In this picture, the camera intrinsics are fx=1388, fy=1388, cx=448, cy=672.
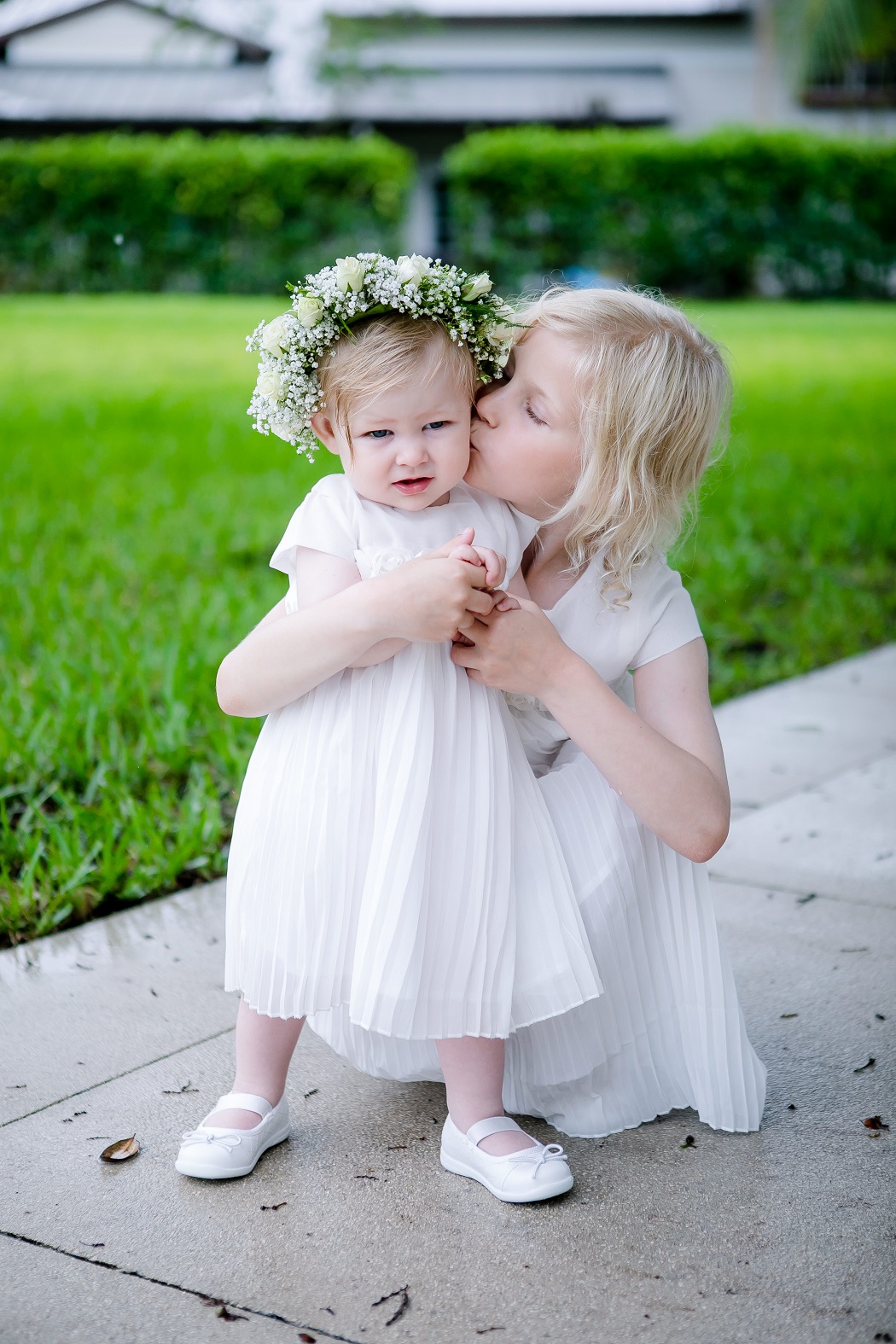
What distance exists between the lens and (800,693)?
4.41 meters

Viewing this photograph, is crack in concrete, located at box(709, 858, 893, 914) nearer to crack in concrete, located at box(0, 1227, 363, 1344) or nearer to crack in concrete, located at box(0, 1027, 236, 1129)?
crack in concrete, located at box(0, 1027, 236, 1129)

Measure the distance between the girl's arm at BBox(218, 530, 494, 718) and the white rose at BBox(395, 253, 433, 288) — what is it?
357mm

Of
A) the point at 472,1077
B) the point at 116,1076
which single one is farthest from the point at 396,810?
the point at 116,1076

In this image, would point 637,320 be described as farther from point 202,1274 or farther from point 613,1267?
point 202,1274

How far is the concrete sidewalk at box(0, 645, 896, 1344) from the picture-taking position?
1585 millimetres

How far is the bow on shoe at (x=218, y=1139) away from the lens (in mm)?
1877

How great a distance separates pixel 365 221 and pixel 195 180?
203 cm

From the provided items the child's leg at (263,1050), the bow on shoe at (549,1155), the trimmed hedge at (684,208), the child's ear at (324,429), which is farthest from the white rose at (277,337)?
the trimmed hedge at (684,208)

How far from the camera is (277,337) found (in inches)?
74.1

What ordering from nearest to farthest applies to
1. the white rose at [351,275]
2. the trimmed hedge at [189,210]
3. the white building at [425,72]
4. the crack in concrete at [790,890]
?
the white rose at [351,275] → the crack in concrete at [790,890] → the trimmed hedge at [189,210] → the white building at [425,72]

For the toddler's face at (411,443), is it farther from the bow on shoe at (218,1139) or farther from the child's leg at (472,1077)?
the bow on shoe at (218,1139)

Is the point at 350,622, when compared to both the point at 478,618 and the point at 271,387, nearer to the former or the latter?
the point at 478,618

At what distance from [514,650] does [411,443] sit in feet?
1.01

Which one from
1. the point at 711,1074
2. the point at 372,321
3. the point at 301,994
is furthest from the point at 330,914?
the point at 372,321
